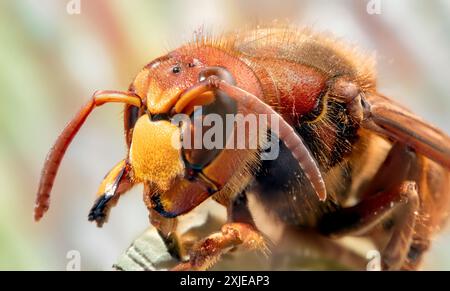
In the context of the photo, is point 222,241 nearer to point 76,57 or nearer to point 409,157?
point 409,157

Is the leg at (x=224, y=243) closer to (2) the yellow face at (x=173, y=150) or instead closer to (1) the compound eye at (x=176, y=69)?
(2) the yellow face at (x=173, y=150)

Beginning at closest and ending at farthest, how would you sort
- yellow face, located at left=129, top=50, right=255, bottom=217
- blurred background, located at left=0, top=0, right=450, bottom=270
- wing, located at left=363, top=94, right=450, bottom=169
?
yellow face, located at left=129, top=50, right=255, bottom=217 < wing, located at left=363, top=94, right=450, bottom=169 < blurred background, located at left=0, top=0, right=450, bottom=270

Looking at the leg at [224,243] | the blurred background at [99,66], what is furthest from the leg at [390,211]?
the blurred background at [99,66]

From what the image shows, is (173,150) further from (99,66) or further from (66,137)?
(99,66)

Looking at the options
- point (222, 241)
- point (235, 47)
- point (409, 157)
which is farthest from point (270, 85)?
point (409, 157)

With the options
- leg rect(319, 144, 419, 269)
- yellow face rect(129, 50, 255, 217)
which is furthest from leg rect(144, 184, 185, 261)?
leg rect(319, 144, 419, 269)

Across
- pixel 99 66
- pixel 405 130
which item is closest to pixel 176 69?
pixel 405 130

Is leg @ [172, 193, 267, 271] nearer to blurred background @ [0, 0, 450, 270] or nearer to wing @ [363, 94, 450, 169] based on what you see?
wing @ [363, 94, 450, 169]
